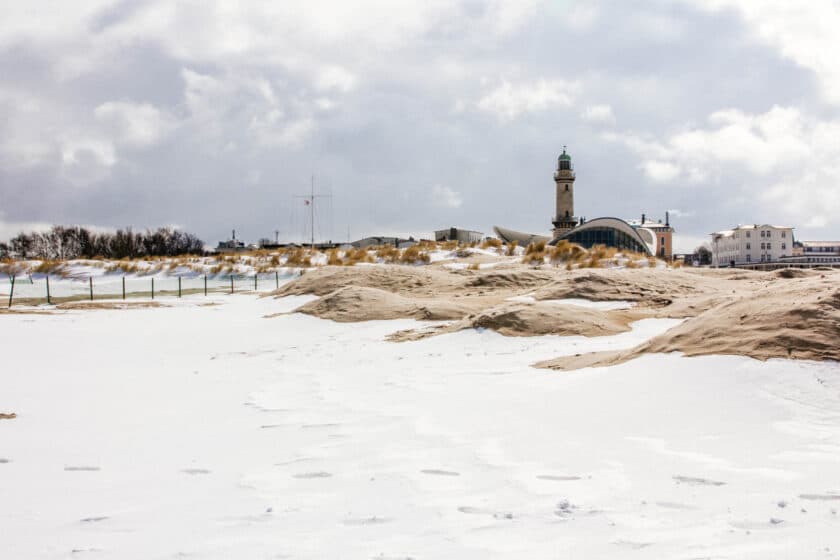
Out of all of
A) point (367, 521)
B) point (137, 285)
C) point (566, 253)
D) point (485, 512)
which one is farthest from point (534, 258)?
point (367, 521)

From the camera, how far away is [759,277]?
20.8 m

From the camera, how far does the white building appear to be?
88.9 m

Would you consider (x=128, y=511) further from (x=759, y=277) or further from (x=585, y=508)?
(x=759, y=277)

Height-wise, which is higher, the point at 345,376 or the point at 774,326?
the point at 774,326

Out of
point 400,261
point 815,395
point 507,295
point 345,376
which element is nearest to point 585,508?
point 815,395

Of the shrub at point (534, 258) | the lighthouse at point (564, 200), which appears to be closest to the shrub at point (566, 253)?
the shrub at point (534, 258)

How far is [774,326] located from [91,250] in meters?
62.3

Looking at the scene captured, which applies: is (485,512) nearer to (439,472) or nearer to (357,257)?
(439,472)

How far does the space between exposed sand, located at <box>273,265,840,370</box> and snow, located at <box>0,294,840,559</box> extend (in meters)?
0.47

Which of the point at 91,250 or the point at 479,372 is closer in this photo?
the point at 479,372

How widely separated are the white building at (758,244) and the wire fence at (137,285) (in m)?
72.1

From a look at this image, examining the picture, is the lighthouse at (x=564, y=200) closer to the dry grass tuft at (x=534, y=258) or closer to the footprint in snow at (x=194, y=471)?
the dry grass tuft at (x=534, y=258)

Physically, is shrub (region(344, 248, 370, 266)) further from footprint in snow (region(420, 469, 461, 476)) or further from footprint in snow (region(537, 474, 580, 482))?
footprint in snow (region(537, 474, 580, 482))

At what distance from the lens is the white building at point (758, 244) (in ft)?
292
